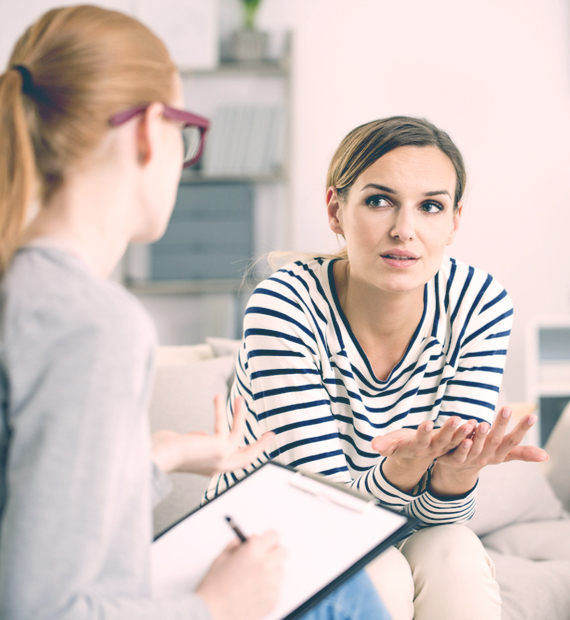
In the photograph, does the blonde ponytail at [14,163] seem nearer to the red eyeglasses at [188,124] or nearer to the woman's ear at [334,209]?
the red eyeglasses at [188,124]

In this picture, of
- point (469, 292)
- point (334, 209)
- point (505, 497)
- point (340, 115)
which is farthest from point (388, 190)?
point (340, 115)

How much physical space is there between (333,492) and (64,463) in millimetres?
376

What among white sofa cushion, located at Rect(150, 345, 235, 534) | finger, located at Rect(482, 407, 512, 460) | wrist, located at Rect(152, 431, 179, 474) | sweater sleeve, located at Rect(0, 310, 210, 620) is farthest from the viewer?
white sofa cushion, located at Rect(150, 345, 235, 534)

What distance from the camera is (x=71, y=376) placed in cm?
45

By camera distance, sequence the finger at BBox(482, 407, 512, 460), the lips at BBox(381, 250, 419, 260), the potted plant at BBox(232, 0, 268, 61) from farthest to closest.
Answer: the potted plant at BBox(232, 0, 268, 61) → the lips at BBox(381, 250, 419, 260) → the finger at BBox(482, 407, 512, 460)

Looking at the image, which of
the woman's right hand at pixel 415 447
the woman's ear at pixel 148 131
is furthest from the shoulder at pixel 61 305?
the woman's right hand at pixel 415 447

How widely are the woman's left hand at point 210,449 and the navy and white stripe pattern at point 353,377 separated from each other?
302mm

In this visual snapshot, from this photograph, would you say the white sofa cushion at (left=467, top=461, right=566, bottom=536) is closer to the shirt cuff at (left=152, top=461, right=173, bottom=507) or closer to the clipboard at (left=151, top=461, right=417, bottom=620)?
the clipboard at (left=151, top=461, right=417, bottom=620)

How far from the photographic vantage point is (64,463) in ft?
1.45

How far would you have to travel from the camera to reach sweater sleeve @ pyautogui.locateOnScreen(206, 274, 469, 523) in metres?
0.99

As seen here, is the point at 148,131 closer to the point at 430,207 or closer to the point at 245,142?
the point at 430,207

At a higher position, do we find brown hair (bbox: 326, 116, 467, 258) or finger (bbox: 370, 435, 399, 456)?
brown hair (bbox: 326, 116, 467, 258)

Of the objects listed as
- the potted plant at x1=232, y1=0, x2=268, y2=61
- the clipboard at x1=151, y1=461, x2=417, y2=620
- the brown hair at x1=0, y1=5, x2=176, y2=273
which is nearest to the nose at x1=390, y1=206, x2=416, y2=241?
the clipboard at x1=151, y1=461, x2=417, y2=620

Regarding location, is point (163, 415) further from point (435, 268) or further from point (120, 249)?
point (120, 249)
